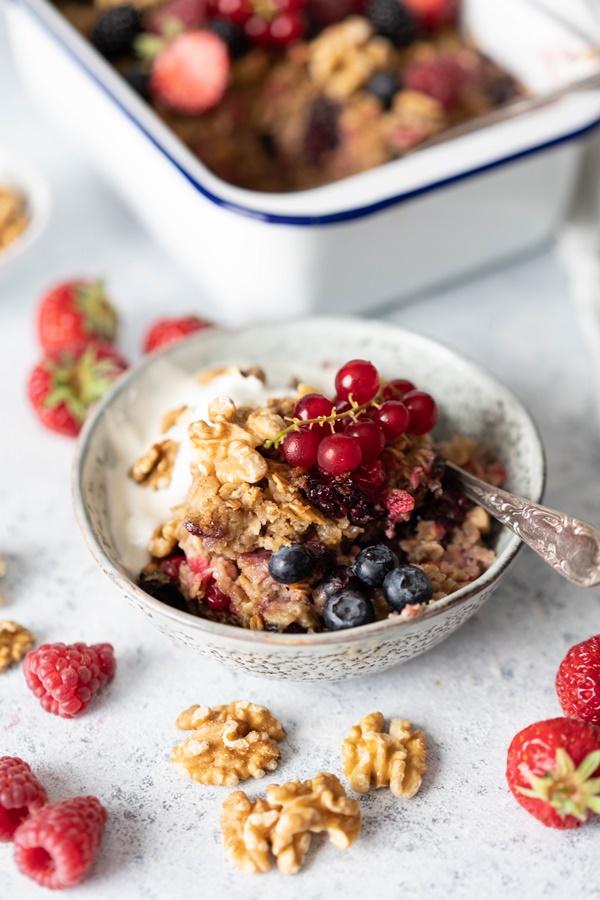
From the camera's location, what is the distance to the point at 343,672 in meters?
1.32

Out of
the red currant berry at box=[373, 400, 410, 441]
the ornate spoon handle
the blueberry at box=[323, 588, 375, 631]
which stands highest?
the red currant berry at box=[373, 400, 410, 441]

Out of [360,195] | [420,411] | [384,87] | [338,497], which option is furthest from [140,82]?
[338,497]

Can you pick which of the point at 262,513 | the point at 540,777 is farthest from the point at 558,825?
the point at 262,513

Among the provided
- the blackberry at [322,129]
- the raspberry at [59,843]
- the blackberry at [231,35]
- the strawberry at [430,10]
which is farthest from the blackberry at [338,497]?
the strawberry at [430,10]

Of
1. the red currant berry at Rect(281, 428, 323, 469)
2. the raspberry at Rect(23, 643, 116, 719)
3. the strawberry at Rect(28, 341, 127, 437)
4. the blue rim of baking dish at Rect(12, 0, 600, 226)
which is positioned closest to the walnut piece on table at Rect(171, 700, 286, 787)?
the raspberry at Rect(23, 643, 116, 719)

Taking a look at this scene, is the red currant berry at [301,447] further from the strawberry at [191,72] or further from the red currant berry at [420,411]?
the strawberry at [191,72]

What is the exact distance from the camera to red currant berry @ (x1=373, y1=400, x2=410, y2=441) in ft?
4.59

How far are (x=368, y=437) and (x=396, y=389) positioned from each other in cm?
20

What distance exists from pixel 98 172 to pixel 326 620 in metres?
1.47

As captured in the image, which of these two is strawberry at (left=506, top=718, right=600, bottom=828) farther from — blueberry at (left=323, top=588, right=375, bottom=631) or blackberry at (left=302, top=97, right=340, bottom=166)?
blackberry at (left=302, top=97, right=340, bottom=166)

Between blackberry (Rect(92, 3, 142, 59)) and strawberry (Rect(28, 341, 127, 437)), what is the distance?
75 cm

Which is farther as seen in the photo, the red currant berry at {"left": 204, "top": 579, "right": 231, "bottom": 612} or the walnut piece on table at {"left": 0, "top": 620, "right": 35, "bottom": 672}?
the walnut piece on table at {"left": 0, "top": 620, "right": 35, "bottom": 672}

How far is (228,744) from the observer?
135 centimetres

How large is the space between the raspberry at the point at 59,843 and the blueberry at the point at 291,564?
371 mm
